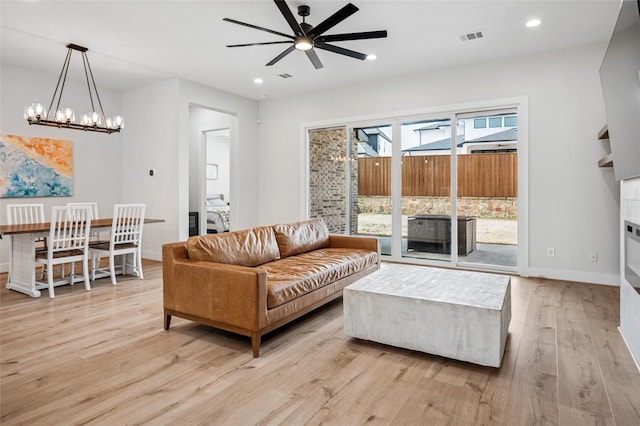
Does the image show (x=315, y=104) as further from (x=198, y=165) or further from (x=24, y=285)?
(x=24, y=285)

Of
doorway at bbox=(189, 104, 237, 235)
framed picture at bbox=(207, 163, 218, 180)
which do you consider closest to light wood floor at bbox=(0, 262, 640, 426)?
doorway at bbox=(189, 104, 237, 235)

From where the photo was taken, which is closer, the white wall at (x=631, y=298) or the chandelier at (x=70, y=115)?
the white wall at (x=631, y=298)

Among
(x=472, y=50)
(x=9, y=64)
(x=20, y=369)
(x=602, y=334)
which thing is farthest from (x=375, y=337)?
(x=9, y=64)

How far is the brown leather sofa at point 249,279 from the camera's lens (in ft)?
8.41

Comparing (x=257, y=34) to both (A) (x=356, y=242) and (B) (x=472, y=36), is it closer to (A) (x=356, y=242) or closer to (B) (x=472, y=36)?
(B) (x=472, y=36)

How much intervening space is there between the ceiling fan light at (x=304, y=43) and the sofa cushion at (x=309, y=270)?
206 cm

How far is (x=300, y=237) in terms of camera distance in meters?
4.18

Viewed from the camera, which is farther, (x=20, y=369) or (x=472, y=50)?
(x=472, y=50)

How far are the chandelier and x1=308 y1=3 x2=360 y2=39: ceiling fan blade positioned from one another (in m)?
3.17

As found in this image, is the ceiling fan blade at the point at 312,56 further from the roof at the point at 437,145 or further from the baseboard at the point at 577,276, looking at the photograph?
the baseboard at the point at 577,276

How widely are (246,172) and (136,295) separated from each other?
3.57 meters

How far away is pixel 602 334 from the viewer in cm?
292

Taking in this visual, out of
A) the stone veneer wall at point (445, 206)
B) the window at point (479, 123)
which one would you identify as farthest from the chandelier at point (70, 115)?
the window at point (479, 123)

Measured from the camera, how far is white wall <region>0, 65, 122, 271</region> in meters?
5.38
